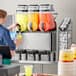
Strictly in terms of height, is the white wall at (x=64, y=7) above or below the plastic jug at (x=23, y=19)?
above

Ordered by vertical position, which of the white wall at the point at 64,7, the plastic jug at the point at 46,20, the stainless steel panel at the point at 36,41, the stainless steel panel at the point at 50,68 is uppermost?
the white wall at the point at 64,7

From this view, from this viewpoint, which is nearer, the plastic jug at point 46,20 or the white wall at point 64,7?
the plastic jug at point 46,20

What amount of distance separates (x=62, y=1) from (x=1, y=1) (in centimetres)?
102

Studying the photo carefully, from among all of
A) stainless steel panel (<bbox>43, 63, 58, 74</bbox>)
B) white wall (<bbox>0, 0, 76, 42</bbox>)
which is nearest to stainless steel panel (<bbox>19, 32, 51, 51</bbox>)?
stainless steel panel (<bbox>43, 63, 58, 74</bbox>)

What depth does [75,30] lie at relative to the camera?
382 centimetres

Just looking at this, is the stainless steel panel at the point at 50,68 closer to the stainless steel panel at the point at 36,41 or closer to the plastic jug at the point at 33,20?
the stainless steel panel at the point at 36,41

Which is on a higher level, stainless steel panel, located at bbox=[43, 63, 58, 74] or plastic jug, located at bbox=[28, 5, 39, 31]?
plastic jug, located at bbox=[28, 5, 39, 31]

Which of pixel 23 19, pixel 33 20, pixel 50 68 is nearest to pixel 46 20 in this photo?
pixel 33 20

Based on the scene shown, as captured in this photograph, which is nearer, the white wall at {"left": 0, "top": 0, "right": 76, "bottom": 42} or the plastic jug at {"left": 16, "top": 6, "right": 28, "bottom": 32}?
the plastic jug at {"left": 16, "top": 6, "right": 28, "bottom": 32}

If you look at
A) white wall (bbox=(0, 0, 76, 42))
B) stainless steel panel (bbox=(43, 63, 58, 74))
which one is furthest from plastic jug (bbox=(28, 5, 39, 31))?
stainless steel panel (bbox=(43, 63, 58, 74))

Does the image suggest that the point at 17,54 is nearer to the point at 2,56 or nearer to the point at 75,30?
the point at 75,30

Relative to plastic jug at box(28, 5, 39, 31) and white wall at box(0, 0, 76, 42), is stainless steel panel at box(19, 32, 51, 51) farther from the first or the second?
white wall at box(0, 0, 76, 42)

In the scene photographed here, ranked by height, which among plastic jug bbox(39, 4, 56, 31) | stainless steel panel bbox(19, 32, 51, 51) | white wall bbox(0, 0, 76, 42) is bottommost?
stainless steel panel bbox(19, 32, 51, 51)

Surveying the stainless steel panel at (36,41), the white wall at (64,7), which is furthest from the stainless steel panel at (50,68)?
the white wall at (64,7)
